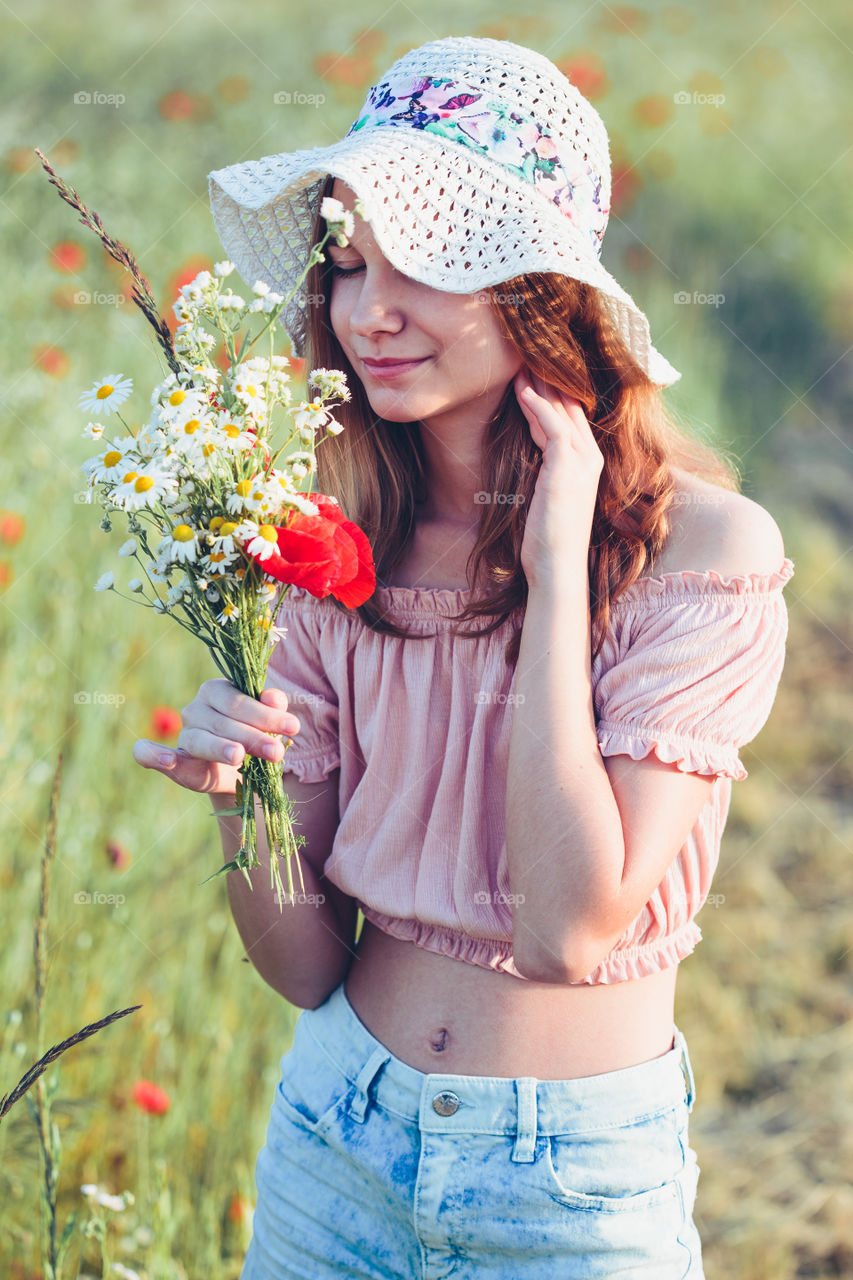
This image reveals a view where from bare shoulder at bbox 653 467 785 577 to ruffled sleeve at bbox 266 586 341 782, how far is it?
0.52m

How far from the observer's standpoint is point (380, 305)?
1.39 m

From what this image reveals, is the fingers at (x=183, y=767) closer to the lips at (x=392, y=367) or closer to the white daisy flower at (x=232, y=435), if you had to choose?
the white daisy flower at (x=232, y=435)

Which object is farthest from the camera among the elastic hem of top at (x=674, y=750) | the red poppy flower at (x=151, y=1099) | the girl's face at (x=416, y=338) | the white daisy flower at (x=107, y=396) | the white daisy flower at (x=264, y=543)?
the red poppy flower at (x=151, y=1099)

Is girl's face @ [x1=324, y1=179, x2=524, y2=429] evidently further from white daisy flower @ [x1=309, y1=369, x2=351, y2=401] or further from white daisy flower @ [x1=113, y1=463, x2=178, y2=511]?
white daisy flower @ [x1=113, y1=463, x2=178, y2=511]

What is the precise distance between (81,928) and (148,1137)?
455mm

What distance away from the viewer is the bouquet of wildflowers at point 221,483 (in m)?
1.11

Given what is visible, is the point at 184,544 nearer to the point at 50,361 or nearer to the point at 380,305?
the point at 380,305

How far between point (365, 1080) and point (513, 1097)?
0.69 ft

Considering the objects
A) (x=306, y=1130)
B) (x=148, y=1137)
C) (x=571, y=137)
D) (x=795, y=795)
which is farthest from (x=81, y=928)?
(x=795, y=795)

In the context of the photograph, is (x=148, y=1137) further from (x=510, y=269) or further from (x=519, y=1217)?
(x=510, y=269)

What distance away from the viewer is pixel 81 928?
238cm

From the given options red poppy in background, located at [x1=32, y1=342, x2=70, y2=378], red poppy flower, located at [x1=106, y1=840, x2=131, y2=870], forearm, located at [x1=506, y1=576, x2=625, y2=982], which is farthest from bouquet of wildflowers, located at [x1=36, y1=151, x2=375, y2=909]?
red poppy in background, located at [x1=32, y1=342, x2=70, y2=378]

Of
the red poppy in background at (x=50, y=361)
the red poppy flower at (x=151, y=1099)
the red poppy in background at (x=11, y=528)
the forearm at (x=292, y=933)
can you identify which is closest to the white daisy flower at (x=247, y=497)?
the forearm at (x=292, y=933)

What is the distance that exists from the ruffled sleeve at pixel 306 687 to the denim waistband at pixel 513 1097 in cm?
40
